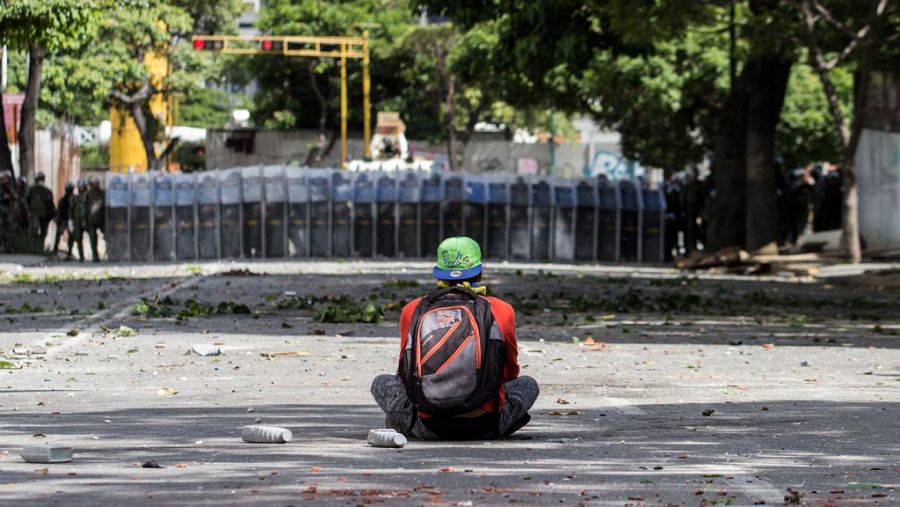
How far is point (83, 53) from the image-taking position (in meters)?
60.0

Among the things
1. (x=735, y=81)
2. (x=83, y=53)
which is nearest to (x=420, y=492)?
(x=735, y=81)

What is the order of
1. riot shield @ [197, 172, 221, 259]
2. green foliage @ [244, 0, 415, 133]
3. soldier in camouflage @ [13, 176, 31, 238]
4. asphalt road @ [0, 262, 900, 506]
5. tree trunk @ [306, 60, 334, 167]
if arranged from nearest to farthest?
asphalt road @ [0, 262, 900, 506]
soldier in camouflage @ [13, 176, 31, 238]
riot shield @ [197, 172, 221, 259]
tree trunk @ [306, 60, 334, 167]
green foliage @ [244, 0, 415, 133]

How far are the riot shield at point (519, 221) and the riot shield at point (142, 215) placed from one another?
320 inches

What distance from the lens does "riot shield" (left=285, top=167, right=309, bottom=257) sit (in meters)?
43.5

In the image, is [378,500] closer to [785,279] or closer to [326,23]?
[785,279]

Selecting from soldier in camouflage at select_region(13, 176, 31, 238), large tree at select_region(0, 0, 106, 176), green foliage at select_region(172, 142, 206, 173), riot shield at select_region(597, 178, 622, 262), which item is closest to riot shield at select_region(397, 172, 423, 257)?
riot shield at select_region(597, 178, 622, 262)

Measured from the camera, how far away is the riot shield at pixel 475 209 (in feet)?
144

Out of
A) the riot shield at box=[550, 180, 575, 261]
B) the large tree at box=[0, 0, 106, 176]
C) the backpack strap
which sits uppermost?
the large tree at box=[0, 0, 106, 176]

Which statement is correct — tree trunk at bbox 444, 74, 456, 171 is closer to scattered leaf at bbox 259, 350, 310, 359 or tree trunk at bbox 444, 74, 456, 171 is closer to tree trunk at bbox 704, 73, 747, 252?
tree trunk at bbox 704, 73, 747, 252

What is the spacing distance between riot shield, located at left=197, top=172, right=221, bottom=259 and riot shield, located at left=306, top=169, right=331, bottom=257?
2.11 m

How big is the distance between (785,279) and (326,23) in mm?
45655

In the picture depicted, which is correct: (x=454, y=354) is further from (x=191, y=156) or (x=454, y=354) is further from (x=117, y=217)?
(x=191, y=156)

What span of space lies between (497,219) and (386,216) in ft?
8.34

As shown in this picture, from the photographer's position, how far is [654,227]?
43.8 metres
